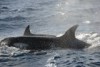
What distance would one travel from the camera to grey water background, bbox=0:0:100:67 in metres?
15.2

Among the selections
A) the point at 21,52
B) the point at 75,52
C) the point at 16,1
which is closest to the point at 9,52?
the point at 21,52

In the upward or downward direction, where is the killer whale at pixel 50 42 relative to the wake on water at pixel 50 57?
upward

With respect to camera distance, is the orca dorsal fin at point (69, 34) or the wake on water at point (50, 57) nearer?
the wake on water at point (50, 57)

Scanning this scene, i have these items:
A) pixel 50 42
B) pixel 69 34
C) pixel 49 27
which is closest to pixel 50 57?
pixel 50 42

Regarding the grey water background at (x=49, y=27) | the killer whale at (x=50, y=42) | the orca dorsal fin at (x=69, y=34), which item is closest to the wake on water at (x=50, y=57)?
the grey water background at (x=49, y=27)

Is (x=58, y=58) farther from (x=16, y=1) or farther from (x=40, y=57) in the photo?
(x=16, y=1)

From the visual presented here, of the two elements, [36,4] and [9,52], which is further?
[36,4]

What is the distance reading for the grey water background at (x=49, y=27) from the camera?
1525 centimetres

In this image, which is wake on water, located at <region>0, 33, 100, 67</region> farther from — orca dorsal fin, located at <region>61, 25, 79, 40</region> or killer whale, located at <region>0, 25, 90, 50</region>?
orca dorsal fin, located at <region>61, 25, 79, 40</region>

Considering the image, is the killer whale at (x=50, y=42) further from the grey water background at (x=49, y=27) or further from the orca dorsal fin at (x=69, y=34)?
the grey water background at (x=49, y=27)

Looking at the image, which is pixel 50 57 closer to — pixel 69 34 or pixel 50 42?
pixel 50 42

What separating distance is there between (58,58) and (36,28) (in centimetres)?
963

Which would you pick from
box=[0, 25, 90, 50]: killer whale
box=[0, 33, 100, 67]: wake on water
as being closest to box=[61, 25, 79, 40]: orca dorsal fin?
box=[0, 25, 90, 50]: killer whale

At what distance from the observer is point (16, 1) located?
1578 inches
